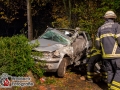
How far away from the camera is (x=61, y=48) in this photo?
6.86 m

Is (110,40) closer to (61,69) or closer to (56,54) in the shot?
(56,54)

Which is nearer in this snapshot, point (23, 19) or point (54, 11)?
point (54, 11)

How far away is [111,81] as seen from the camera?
18.5 ft

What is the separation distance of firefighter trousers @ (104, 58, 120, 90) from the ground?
0.84 meters

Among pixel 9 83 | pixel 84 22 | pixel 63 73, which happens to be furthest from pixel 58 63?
pixel 84 22

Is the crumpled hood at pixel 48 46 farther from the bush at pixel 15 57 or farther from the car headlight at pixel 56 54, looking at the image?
the bush at pixel 15 57

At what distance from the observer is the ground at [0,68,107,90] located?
6.11 meters

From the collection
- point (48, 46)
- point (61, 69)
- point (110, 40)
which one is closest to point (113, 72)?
point (110, 40)

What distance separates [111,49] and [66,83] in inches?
71.7

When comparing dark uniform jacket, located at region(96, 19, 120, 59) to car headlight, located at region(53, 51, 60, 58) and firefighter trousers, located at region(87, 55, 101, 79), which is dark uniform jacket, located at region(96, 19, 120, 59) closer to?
firefighter trousers, located at region(87, 55, 101, 79)

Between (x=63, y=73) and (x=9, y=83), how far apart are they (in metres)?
1.80

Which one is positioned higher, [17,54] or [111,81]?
[17,54]

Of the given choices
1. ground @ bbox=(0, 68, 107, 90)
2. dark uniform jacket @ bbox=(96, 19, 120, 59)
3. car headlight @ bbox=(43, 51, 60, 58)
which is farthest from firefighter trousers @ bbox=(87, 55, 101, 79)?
car headlight @ bbox=(43, 51, 60, 58)

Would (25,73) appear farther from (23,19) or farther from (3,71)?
(23,19)
